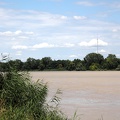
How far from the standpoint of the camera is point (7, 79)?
31.6ft

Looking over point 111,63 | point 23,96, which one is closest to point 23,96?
point 23,96

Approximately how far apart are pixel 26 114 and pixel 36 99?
1.33 m

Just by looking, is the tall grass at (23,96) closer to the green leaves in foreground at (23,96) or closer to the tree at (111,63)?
the green leaves in foreground at (23,96)

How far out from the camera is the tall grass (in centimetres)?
897

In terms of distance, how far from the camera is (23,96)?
9.46 meters

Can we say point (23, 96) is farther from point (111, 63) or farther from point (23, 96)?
point (111, 63)

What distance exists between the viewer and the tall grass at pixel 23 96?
8.97 meters

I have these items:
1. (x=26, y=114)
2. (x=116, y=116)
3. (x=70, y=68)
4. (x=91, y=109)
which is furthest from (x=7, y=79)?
(x=70, y=68)

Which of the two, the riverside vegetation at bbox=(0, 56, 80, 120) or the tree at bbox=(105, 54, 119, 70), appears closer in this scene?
the riverside vegetation at bbox=(0, 56, 80, 120)

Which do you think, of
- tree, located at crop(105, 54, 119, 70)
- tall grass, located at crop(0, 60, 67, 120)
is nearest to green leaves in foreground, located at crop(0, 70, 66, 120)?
tall grass, located at crop(0, 60, 67, 120)

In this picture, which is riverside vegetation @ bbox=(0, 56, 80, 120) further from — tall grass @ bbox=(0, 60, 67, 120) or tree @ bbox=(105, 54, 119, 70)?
tree @ bbox=(105, 54, 119, 70)

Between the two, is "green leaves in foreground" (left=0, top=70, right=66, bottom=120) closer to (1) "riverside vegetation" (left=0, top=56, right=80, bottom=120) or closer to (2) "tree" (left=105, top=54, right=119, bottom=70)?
(1) "riverside vegetation" (left=0, top=56, right=80, bottom=120)

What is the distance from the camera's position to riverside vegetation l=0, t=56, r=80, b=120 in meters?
8.97

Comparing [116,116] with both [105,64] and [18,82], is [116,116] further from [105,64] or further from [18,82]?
[105,64]
